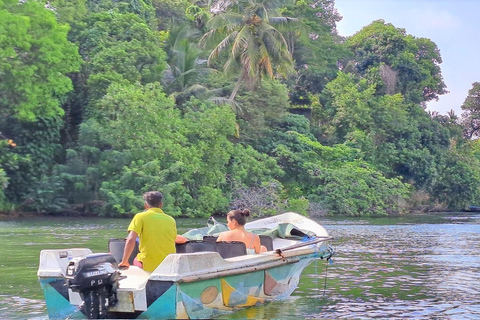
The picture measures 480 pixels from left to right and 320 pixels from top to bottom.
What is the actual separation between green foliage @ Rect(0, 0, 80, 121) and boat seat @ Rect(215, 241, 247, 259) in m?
22.4

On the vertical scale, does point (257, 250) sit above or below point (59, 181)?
below

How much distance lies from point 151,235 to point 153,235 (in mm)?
24

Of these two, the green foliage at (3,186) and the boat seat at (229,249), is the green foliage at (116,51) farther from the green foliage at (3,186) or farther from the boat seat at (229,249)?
the boat seat at (229,249)

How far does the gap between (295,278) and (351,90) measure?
3504cm

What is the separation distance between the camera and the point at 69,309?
8.80 m

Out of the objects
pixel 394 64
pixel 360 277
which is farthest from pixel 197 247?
pixel 394 64

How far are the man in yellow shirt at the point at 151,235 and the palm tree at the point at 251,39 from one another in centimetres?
2803

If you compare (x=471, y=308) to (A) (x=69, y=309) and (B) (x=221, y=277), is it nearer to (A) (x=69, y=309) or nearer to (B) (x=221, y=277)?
(B) (x=221, y=277)

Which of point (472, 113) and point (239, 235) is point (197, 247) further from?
Result: point (472, 113)

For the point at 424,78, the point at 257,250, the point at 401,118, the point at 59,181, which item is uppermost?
the point at 424,78

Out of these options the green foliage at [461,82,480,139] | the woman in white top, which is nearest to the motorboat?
the woman in white top

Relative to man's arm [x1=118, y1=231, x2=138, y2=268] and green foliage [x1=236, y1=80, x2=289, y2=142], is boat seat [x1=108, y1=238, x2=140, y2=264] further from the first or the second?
green foliage [x1=236, y1=80, x2=289, y2=142]

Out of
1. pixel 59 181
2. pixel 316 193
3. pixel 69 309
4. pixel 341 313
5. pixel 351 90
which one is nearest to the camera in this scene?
pixel 69 309

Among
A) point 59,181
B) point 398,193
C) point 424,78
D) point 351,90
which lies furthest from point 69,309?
point 424,78
